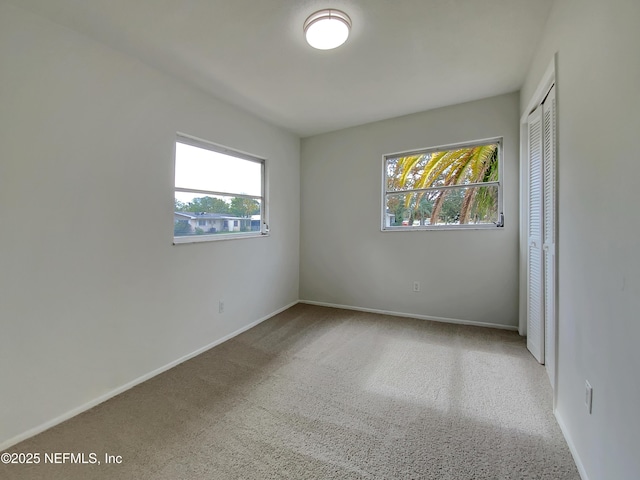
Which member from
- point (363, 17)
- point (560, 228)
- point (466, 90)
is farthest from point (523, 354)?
point (363, 17)

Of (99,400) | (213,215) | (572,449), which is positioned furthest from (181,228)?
(572,449)

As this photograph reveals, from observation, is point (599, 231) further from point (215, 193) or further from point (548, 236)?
point (215, 193)

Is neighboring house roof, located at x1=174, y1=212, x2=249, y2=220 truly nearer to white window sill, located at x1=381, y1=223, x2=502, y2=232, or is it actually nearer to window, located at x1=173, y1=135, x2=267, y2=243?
window, located at x1=173, y1=135, x2=267, y2=243

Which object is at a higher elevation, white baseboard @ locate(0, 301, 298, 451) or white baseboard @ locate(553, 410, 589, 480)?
white baseboard @ locate(553, 410, 589, 480)

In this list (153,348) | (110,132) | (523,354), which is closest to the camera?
(110,132)

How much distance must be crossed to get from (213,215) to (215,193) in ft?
0.78

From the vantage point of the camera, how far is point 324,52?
220cm

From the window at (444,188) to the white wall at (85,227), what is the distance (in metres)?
2.35

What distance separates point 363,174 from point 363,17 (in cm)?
219

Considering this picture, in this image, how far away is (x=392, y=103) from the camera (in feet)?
10.5

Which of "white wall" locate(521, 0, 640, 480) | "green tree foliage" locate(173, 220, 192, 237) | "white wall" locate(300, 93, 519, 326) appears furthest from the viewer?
"white wall" locate(300, 93, 519, 326)

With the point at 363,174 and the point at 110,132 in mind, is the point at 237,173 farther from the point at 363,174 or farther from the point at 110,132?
the point at 363,174

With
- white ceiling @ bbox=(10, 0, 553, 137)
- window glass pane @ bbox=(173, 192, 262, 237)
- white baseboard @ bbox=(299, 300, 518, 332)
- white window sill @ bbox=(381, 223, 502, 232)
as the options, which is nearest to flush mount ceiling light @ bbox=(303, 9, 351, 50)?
white ceiling @ bbox=(10, 0, 553, 137)

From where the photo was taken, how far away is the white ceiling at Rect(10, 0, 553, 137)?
5.75 ft
